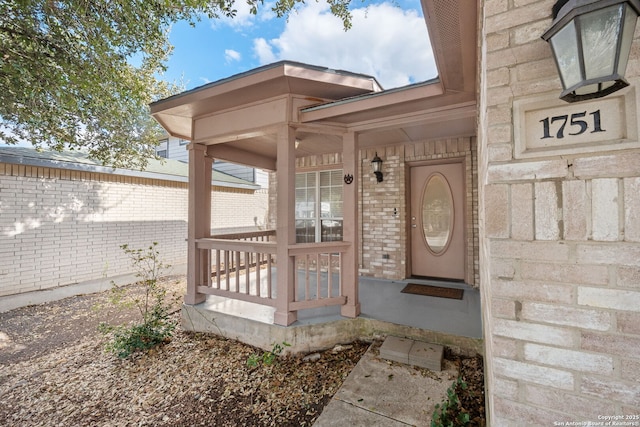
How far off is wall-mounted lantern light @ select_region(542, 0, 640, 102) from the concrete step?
2.40 meters

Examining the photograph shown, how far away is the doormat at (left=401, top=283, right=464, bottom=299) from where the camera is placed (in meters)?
3.85

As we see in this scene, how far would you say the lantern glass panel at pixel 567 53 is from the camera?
0.83 m

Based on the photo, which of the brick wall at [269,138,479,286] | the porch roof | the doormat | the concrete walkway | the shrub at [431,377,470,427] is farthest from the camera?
the brick wall at [269,138,479,286]

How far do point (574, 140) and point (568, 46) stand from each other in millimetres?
344

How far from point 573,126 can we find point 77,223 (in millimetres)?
7468

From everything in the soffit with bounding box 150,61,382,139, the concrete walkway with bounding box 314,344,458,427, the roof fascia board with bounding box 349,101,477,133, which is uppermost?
the soffit with bounding box 150,61,382,139

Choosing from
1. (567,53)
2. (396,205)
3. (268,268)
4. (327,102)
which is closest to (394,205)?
(396,205)

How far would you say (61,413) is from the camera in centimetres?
234

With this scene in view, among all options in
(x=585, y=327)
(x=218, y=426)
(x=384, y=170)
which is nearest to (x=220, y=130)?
(x=384, y=170)

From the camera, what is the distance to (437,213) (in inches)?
179

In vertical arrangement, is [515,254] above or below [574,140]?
below

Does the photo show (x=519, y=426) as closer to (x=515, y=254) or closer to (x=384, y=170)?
(x=515, y=254)

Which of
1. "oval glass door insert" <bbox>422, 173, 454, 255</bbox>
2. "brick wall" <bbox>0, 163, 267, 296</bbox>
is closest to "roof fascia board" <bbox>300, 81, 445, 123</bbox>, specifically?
"oval glass door insert" <bbox>422, 173, 454, 255</bbox>

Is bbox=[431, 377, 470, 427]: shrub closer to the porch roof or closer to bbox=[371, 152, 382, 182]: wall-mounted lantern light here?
the porch roof
